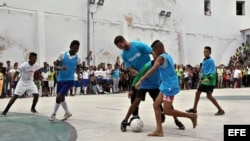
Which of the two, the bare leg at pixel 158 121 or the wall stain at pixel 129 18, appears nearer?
the bare leg at pixel 158 121

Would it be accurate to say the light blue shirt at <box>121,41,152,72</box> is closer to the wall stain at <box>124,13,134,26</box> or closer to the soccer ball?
the soccer ball

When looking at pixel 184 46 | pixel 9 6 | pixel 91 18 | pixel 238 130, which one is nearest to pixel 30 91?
pixel 238 130

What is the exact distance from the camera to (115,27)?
26688 millimetres

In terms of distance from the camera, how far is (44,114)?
10.3m

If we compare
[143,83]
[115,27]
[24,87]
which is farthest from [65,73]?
[115,27]

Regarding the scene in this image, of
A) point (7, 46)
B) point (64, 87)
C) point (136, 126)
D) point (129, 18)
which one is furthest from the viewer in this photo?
point (129, 18)

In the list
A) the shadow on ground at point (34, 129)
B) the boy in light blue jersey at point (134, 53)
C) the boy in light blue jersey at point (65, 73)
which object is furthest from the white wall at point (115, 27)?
the boy in light blue jersey at point (134, 53)

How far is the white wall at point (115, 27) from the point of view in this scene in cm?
2136

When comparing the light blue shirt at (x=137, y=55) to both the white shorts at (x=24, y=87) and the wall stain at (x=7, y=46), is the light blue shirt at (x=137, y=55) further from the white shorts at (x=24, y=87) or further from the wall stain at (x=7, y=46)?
the wall stain at (x=7, y=46)

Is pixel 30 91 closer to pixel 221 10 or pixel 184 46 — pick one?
pixel 184 46

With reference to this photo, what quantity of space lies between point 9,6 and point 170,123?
582 inches

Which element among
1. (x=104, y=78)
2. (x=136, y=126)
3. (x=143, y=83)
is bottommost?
(x=136, y=126)

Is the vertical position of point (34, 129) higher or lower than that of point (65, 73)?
lower

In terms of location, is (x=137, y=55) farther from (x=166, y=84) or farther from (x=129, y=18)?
(x=129, y=18)
